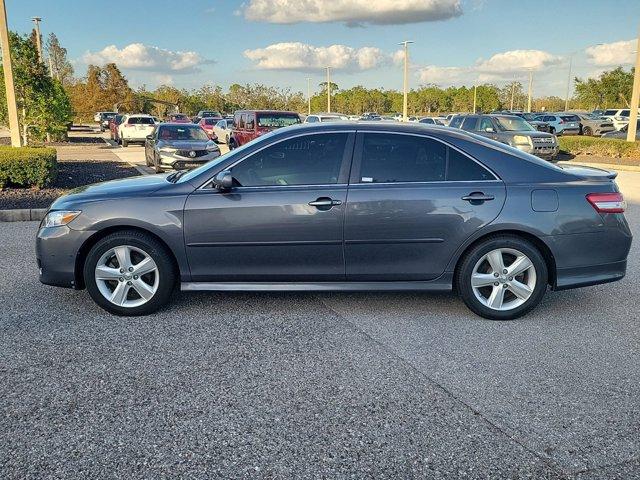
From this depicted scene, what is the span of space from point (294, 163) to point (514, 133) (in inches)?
625

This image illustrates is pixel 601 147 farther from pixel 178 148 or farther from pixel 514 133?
pixel 178 148

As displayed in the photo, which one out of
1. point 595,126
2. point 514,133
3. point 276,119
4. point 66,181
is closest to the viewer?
point 66,181

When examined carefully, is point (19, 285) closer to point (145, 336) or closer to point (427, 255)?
point (145, 336)

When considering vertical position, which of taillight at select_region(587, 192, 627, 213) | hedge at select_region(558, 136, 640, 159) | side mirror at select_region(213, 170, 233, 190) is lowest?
hedge at select_region(558, 136, 640, 159)

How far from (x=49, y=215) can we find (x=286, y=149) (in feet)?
6.80

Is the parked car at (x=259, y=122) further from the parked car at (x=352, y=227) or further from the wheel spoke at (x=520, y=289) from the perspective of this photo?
the wheel spoke at (x=520, y=289)

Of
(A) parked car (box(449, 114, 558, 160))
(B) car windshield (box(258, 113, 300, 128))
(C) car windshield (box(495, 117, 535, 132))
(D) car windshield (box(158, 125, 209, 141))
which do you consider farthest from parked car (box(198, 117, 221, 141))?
(C) car windshield (box(495, 117, 535, 132))

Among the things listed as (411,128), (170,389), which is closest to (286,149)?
(411,128)

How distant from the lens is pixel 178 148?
15305 millimetres

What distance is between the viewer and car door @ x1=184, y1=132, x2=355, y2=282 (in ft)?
14.9

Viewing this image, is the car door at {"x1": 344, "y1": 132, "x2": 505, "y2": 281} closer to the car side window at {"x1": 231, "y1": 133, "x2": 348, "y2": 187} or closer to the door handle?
the door handle

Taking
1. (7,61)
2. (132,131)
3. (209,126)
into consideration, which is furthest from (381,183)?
(209,126)

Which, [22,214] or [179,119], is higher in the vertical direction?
[179,119]

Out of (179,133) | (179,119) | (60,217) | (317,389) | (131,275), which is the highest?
(179,119)
